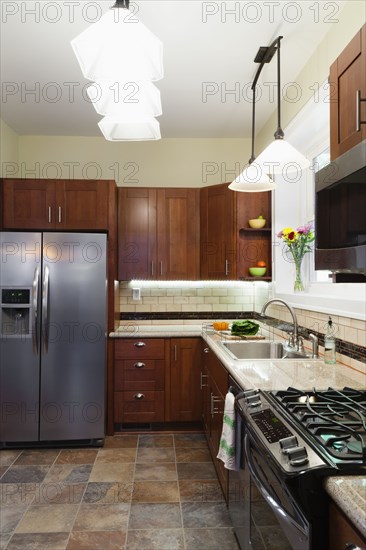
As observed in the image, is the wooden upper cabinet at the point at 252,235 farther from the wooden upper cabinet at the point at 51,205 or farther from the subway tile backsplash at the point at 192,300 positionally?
the wooden upper cabinet at the point at 51,205

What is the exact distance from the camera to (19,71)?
9.36 feet

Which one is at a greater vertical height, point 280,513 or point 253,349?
point 253,349

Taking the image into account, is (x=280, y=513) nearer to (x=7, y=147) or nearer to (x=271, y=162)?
(x=271, y=162)

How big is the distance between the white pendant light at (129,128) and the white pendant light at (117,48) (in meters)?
0.20

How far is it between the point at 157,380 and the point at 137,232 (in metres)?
1.36

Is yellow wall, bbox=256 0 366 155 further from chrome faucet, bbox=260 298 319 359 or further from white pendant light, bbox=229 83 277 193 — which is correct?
chrome faucet, bbox=260 298 319 359

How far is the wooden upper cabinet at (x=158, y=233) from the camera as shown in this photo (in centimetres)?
377

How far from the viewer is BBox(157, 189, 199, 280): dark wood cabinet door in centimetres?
380

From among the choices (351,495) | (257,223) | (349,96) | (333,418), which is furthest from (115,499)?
(349,96)

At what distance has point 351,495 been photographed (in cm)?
87

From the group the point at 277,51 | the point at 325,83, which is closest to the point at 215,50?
the point at 277,51

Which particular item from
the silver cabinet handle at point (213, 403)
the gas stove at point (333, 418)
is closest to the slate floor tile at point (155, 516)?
the silver cabinet handle at point (213, 403)

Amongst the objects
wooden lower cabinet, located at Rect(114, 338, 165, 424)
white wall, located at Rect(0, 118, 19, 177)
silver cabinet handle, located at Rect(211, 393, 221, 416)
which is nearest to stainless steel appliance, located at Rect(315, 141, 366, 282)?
silver cabinet handle, located at Rect(211, 393, 221, 416)

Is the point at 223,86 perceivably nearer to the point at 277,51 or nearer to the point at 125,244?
the point at 277,51
